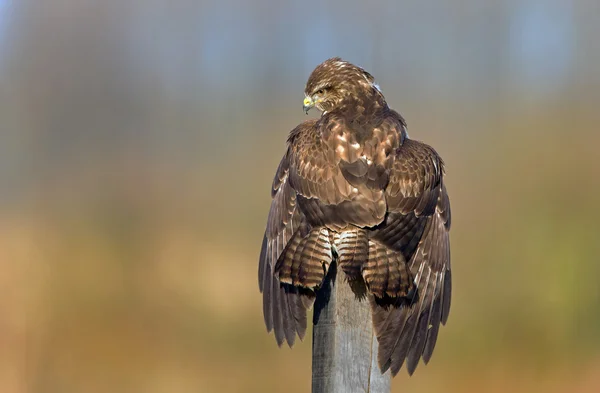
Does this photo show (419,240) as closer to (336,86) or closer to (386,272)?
(386,272)

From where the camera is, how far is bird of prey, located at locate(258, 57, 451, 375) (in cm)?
590

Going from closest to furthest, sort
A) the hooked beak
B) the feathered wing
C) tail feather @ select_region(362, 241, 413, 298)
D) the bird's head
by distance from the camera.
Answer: tail feather @ select_region(362, 241, 413, 298) → the feathered wing → the bird's head → the hooked beak

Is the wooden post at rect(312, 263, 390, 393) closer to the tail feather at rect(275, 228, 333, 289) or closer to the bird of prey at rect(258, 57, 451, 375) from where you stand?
the bird of prey at rect(258, 57, 451, 375)

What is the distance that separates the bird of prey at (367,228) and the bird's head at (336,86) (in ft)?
0.81

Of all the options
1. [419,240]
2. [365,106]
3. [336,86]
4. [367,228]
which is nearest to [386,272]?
[367,228]

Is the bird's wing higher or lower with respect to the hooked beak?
lower

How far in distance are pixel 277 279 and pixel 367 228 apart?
2.39ft

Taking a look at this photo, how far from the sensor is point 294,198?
688 centimetres

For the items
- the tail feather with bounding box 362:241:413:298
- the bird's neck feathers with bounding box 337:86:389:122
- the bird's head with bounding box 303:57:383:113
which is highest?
the bird's head with bounding box 303:57:383:113

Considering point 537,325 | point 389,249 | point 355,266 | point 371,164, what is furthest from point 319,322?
point 537,325

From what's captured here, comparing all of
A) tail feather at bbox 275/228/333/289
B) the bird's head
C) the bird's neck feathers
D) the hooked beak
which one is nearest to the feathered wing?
tail feather at bbox 275/228/333/289

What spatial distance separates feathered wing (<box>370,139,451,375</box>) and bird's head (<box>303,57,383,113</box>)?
0.88 meters

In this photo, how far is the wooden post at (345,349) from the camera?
5.29m

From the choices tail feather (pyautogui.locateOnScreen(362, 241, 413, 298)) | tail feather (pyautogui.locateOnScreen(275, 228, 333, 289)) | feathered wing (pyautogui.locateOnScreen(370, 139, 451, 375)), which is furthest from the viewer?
feathered wing (pyautogui.locateOnScreen(370, 139, 451, 375))
